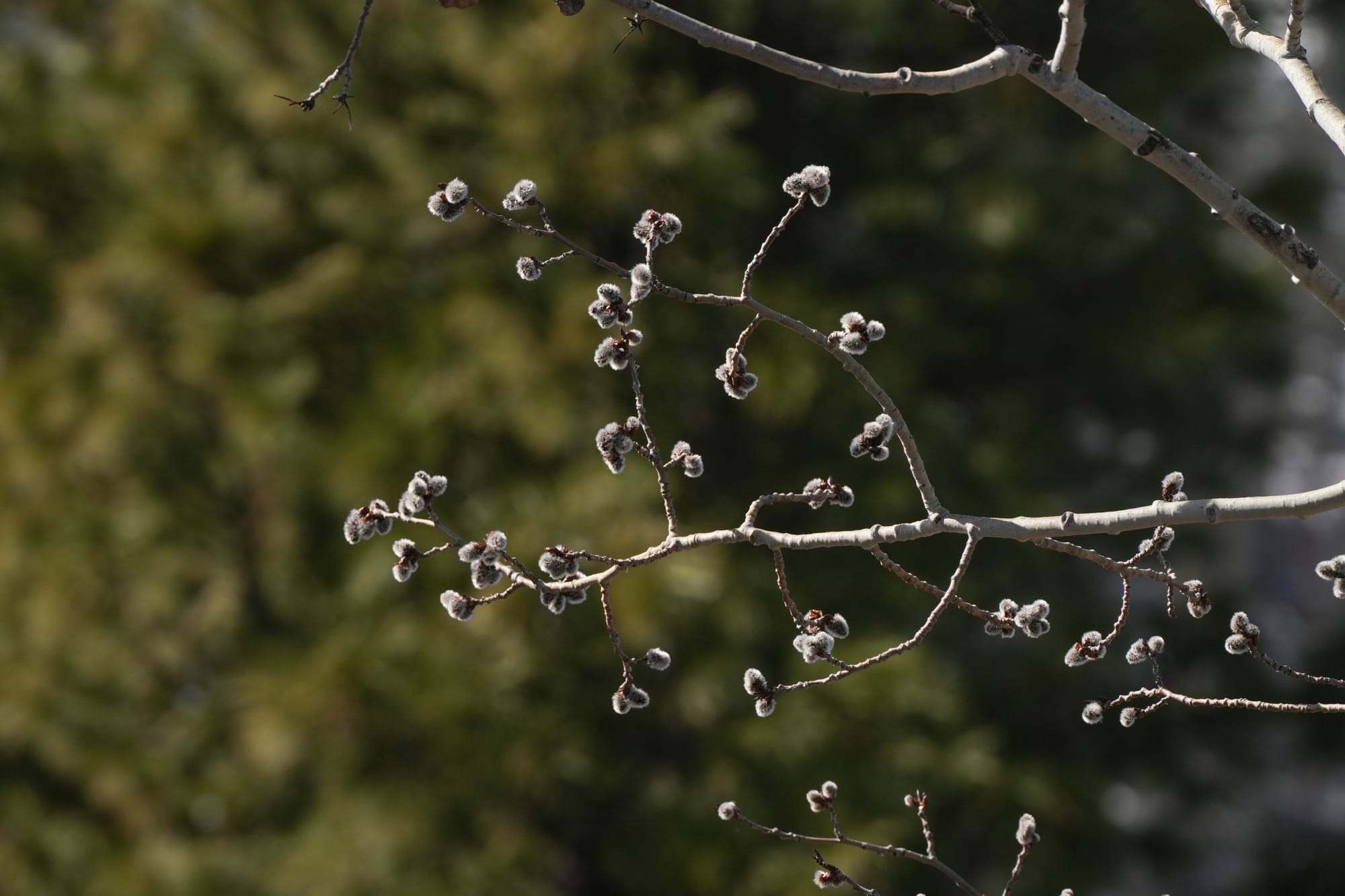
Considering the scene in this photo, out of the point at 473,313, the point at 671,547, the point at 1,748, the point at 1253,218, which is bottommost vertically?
the point at 1,748

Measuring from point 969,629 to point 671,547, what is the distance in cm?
276

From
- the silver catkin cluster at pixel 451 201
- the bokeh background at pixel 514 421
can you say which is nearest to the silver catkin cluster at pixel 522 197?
the silver catkin cluster at pixel 451 201

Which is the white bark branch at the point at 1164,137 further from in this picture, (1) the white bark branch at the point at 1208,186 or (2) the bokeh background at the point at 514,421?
(2) the bokeh background at the point at 514,421

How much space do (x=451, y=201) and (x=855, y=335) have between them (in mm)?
312

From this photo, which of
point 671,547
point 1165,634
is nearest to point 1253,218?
point 671,547

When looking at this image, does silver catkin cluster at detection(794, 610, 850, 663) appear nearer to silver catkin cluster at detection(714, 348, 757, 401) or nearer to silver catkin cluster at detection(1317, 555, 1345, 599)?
silver catkin cluster at detection(714, 348, 757, 401)

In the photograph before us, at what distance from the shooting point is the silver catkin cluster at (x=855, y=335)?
0.90 m

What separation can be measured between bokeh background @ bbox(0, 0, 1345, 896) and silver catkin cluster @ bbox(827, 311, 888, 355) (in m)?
1.80

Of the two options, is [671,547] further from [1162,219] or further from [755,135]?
[1162,219]

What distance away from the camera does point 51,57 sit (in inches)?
131

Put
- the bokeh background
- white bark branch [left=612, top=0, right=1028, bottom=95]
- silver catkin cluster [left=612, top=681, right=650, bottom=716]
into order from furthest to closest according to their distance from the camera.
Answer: the bokeh background → silver catkin cluster [left=612, top=681, right=650, bottom=716] → white bark branch [left=612, top=0, right=1028, bottom=95]

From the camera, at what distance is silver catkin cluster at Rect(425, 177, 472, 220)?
84cm

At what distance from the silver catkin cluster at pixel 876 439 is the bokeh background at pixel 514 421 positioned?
178 centimetres

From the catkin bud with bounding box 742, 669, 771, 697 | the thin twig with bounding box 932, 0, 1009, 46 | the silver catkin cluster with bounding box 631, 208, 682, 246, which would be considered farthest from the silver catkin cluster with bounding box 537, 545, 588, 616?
the thin twig with bounding box 932, 0, 1009, 46
